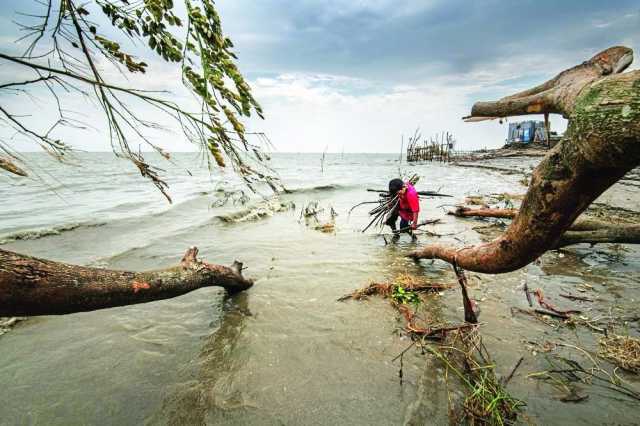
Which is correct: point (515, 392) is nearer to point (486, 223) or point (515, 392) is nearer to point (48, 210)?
point (486, 223)

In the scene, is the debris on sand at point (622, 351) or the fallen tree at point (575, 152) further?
the debris on sand at point (622, 351)

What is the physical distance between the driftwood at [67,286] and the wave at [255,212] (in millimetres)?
6834

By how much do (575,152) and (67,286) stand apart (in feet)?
9.22

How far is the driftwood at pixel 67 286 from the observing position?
5.00ft

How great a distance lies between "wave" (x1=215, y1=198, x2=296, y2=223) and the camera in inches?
390

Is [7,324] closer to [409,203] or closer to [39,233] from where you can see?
[39,233]

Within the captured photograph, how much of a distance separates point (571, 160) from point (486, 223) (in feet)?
26.0

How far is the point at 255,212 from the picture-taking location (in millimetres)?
10750

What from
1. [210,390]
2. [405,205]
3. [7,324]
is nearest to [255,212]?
[405,205]

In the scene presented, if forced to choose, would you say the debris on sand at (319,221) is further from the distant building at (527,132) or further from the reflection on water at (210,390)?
the distant building at (527,132)

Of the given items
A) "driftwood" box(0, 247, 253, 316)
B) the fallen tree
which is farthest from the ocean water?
the fallen tree

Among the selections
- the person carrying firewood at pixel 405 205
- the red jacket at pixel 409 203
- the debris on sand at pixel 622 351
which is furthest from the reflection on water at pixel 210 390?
the red jacket at pixel 409 203

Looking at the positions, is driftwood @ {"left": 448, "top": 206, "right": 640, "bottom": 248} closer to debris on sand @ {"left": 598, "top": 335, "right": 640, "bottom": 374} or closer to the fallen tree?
debris on sand @ {"left": 598, "top": 335, "right": 640, "bottom": 374}

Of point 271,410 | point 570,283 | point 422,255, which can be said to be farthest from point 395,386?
point 570,283
